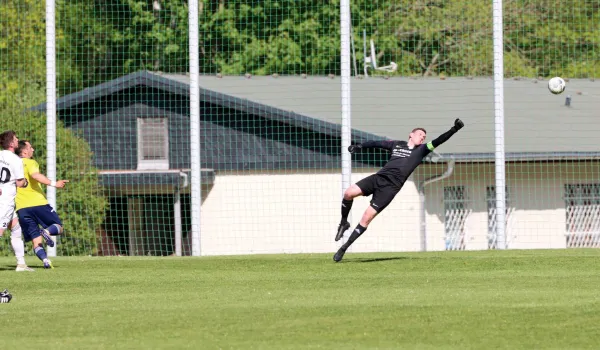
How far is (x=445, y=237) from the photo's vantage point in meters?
29.1

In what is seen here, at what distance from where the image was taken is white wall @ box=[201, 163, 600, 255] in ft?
88.1

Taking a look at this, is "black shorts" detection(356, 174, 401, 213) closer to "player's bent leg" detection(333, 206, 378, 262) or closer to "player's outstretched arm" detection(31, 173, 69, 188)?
"player's bent leg" detection(333, 206, 378, 262)

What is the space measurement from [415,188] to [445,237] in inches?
53.2

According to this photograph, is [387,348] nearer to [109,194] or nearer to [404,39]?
[109,194]

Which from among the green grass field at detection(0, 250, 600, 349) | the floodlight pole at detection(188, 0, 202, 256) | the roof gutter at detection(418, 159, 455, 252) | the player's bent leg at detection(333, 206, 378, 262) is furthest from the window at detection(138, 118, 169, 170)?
the player's bent leg at detection(333, 206, 378, 262)

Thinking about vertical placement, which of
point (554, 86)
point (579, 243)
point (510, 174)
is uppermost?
point (554, 86)

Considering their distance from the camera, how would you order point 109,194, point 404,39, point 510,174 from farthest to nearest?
1. point 404,39
2. point 109,194
3. point 510,174

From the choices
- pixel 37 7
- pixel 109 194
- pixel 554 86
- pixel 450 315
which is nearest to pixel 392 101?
pixel 109 194

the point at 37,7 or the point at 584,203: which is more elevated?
the point at 37,7

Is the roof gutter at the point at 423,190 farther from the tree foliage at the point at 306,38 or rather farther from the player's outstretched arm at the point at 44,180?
the player's outstretched arm at the point at 44,180

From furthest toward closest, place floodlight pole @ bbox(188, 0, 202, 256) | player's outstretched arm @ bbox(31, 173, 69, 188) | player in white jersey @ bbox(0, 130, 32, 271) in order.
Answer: floodlight pole @ bbox(188, 0, 202, 256)
player's outstretched arm @ bbox(31, 173, 69, 188)
player in white jersey @ bbox(0, 130, 32, 271)

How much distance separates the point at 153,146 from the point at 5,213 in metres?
17.1

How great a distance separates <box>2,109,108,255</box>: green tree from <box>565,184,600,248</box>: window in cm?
1132

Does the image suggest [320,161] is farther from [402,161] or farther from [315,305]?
[315,305]
